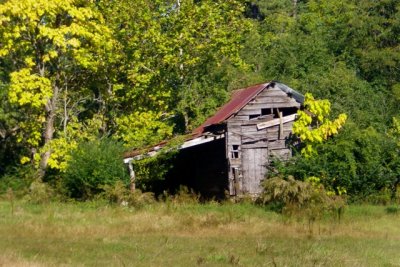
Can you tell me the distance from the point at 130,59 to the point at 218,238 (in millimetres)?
12200

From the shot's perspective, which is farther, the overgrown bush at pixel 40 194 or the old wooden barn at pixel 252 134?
A: the old wooden barn at pixel 252 134

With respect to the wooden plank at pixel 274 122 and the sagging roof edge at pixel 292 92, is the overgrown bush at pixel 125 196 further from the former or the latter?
the sagging roof edge at pixel 292 92

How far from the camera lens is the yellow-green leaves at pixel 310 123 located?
2344cm

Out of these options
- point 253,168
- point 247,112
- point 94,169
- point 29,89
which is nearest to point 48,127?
point 29,89

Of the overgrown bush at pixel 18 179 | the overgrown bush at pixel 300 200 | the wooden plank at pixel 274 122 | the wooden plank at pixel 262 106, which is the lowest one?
the overgrown bush at pixel 300 200

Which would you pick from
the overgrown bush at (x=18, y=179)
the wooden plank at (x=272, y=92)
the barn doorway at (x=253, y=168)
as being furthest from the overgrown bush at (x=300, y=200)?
the overgrown bush at (x=18, y=179)

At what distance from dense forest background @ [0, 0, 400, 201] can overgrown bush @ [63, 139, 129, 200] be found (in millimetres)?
743

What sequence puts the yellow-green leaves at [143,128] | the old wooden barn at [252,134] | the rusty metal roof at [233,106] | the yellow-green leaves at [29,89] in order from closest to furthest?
the rusty metal roof at [233,106]
the old wooden barn at [252,134]
the yellow-green leaves at [29,89]
the yellow-green leaves at [143,128]

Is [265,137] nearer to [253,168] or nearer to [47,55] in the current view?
[253,168]

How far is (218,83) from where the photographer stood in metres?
28.2

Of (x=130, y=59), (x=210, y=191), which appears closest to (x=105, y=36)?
(x=130, y=59)

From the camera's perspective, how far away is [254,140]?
24062mm

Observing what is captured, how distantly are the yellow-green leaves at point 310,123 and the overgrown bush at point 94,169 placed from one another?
605 cm

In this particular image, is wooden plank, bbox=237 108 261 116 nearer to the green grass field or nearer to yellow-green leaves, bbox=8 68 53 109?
the green grass field
